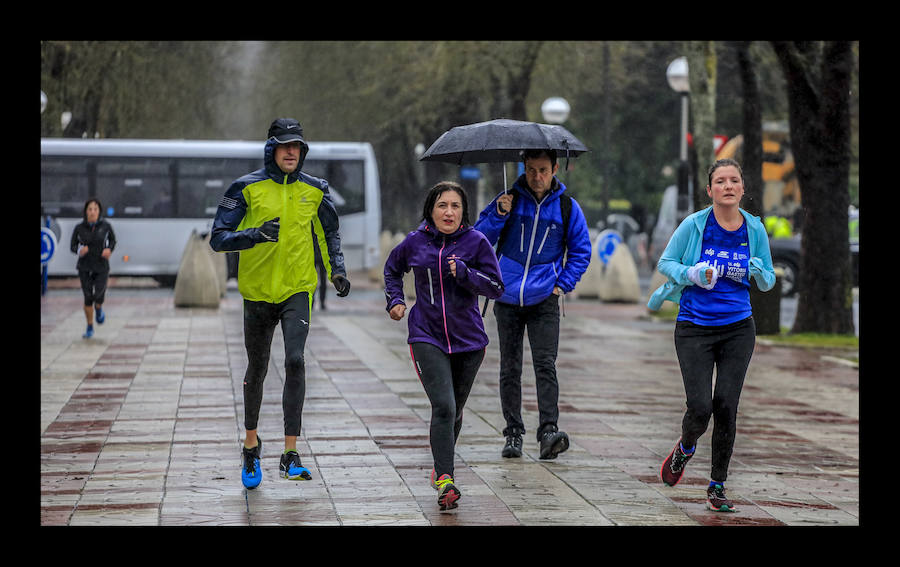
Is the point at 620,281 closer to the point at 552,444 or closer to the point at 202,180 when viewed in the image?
the point at 202,180

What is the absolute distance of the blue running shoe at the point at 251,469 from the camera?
6.69 meters

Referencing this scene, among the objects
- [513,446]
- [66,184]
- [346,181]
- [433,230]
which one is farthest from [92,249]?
[346,181]

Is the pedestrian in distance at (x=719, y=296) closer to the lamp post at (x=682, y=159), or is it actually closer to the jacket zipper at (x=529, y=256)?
the jacket zipper at (x=529, y=256)

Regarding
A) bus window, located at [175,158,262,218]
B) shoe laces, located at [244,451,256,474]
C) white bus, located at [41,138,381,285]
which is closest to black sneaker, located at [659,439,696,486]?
shoe laces, located at [244,451,256,474]

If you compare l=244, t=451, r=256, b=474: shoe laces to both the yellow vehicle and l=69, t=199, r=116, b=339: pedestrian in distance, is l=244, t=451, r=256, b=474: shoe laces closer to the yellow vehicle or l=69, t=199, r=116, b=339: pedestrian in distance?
l=69, t=199, r=116, b=339: pedestrian in distance

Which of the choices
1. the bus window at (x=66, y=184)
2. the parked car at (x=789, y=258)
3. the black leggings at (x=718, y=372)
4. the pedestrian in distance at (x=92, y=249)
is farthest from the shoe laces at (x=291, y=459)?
the bus window at (x=66, y=184)

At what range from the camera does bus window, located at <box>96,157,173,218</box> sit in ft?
96.5

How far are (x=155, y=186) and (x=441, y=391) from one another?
2424 centimetres
